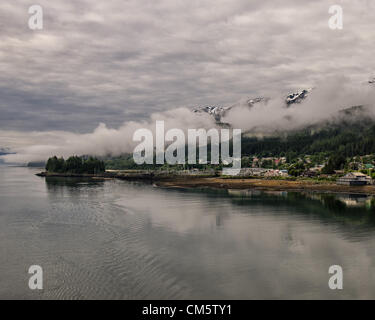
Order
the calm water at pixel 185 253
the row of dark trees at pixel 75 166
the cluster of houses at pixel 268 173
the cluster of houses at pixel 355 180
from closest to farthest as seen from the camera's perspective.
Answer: the calm water at pixel 185 253
the cluster of houses at pixel 355 180
the cluster of houses at pixel 268 173
the row of dark trees at pixel 75 166

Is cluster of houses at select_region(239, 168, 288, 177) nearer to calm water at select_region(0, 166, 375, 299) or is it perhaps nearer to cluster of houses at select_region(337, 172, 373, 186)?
cluster of houses at select_region(337, 172, 373, 186)

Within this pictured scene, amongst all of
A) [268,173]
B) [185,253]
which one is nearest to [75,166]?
[268,173]

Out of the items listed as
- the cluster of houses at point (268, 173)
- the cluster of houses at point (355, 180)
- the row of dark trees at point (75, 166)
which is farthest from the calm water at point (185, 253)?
the row of dark trees at point (75, 166)

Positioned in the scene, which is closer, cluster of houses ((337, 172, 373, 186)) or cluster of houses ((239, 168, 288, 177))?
cluster of houses ((337, 172, 373, 186))

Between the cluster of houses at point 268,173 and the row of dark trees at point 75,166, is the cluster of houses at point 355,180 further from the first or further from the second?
the row of dark trees at point 75,166

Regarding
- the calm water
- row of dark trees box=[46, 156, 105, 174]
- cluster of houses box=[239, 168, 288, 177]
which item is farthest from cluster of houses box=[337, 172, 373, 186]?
row of dark trees box=[46, 156, 105, 174]

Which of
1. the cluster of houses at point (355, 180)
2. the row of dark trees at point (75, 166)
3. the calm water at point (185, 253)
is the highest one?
the row of dark trees at point (75, 166)

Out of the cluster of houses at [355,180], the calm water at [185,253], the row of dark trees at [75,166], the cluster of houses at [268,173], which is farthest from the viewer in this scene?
the row of dark trees at [75,166]
